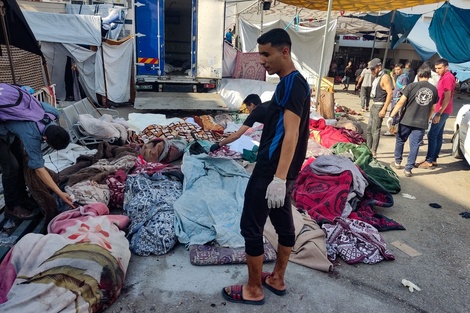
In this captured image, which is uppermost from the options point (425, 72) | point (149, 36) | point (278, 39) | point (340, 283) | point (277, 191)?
point (149, 36)

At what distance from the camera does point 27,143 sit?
2.86 metres

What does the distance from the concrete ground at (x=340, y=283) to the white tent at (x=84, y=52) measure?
8.23 meters

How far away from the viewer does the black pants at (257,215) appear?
229cm

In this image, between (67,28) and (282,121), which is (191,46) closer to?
(67,28)

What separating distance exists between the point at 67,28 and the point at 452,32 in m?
11.0

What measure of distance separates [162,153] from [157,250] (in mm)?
2478

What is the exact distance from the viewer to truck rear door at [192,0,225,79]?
29.2 feet

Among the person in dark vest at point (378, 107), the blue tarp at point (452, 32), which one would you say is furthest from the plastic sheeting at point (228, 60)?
the blue tarp at point (452, 32)

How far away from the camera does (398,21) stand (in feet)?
45.9

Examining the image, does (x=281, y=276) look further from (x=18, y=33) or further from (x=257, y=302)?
(x=18, y=33)

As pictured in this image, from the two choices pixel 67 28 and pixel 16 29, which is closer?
pixel 16 29

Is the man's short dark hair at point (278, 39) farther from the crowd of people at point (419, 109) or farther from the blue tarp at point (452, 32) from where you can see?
the blue tarp at point (452, 32)

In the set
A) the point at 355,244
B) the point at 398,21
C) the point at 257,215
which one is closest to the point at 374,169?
the point at 355,244

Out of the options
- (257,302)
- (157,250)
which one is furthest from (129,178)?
(257,302)
